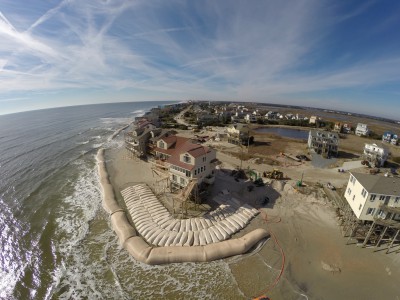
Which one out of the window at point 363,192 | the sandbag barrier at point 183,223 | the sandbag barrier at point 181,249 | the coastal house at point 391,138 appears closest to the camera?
the sandbag barrier at point 181,249

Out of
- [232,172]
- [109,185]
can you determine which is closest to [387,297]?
[232,172]

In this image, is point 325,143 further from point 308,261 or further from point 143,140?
point 143,140

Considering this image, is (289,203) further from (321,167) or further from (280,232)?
(321,167)

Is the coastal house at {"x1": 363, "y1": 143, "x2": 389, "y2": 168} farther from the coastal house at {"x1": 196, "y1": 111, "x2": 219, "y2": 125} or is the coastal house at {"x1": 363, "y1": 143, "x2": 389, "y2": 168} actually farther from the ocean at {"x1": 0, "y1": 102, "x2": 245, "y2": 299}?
the coastal house at {"x1": 196, "y1": 111, "x2": 219, "y2": 125}

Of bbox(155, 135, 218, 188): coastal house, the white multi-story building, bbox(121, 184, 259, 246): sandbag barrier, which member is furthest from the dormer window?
the white multi-story building

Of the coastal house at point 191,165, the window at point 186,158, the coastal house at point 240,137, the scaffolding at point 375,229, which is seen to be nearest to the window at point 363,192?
the scaffolding at point 375,229

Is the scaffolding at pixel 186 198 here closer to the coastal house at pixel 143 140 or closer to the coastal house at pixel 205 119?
the coastal house at pixel 143 140
